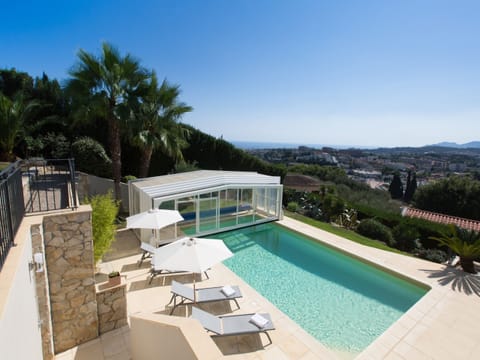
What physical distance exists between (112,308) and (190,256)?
205cm

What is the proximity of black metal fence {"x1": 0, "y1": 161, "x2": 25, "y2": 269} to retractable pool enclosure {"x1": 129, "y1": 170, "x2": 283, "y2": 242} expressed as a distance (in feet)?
18.8

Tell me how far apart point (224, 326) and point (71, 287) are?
332 centimetres

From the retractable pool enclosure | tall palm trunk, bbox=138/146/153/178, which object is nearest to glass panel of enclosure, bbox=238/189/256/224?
the retractable pool enclosure

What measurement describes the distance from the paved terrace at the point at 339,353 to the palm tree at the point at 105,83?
705 centimetres

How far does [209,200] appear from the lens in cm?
1162

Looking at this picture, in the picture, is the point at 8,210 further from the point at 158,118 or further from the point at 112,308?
the point at 158,118

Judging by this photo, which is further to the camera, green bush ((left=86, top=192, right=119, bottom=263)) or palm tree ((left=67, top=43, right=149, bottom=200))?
palm tree ((left=67, top=43, right=149, bottom=200))

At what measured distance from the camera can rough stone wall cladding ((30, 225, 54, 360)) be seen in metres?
4.30

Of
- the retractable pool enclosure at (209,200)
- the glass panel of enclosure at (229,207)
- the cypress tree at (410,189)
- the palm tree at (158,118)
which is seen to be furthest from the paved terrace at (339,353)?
the cypress tree at (410,189)

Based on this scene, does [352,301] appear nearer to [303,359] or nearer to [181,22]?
[303,359]

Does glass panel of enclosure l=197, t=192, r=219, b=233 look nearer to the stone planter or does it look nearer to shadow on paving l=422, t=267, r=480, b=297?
the stone planter

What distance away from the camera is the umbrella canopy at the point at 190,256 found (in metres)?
5.52

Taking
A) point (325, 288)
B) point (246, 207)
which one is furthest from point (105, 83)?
point (325, 288)

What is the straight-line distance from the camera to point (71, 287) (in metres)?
5.03
